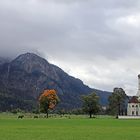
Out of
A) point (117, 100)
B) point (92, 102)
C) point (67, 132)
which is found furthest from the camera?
point (117, 100)

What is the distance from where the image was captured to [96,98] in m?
164

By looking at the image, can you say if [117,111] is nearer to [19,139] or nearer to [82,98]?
[82,98]

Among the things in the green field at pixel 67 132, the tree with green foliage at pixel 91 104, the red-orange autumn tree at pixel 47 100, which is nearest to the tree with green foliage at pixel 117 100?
the tree with green foliage at pixel 91 104

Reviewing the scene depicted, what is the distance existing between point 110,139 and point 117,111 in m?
137

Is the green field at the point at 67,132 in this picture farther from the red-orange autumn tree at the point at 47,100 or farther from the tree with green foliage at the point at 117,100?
the tree with green foliage at the point at 117,100

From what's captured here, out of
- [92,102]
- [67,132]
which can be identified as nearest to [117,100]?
[92,102]

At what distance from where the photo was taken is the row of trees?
155 m

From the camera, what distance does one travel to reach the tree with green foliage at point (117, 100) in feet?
555

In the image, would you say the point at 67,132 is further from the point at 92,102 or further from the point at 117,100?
the point at 117,100

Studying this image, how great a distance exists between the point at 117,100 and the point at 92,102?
41.0 ft

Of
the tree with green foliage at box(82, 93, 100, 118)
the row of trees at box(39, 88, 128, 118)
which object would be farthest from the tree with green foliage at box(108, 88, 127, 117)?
the tree with green foliage at box(82, 93, 100, 118)

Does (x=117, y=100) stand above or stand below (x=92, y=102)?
above

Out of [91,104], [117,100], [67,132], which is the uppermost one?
[117,100]

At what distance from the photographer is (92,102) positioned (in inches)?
6403
